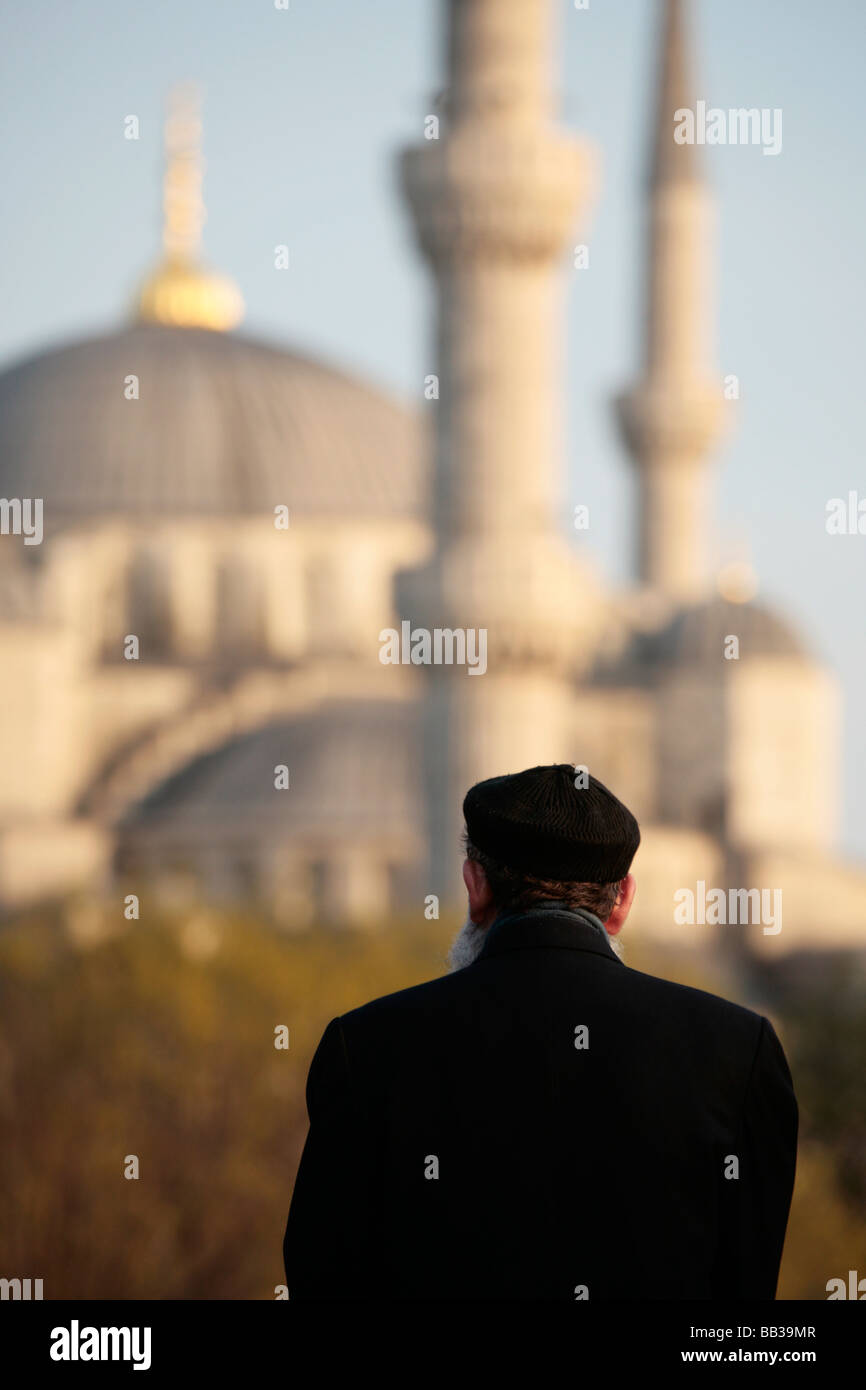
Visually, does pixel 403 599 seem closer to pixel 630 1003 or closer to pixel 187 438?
pixel 187 438

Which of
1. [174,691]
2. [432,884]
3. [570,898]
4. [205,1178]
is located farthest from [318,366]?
[570,898]

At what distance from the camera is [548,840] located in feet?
6.10

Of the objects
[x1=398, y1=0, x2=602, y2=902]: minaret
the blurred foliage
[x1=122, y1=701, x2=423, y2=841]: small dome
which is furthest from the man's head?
[x1=122, y1=701, x2=423, y2=841]: small dome

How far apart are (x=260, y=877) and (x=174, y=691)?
15.9 feet

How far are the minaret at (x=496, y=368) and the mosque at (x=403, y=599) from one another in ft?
0.09

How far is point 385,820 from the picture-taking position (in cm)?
2469

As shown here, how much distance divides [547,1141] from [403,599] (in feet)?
52.9

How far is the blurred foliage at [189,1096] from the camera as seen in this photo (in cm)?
1234

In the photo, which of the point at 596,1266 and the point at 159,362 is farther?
the point at 159,362

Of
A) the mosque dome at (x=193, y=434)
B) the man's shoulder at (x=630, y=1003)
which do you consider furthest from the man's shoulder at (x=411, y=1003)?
the mosque dome at (x=193, y=434)

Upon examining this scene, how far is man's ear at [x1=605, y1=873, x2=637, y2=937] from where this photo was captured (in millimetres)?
1928

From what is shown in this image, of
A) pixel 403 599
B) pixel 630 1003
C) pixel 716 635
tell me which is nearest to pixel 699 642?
pixel 716 635

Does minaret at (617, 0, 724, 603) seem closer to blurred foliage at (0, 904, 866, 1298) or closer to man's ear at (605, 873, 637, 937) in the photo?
blurred foliage at (0, 904, 866, 1298)

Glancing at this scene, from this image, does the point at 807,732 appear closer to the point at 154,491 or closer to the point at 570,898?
the point at 154,491
